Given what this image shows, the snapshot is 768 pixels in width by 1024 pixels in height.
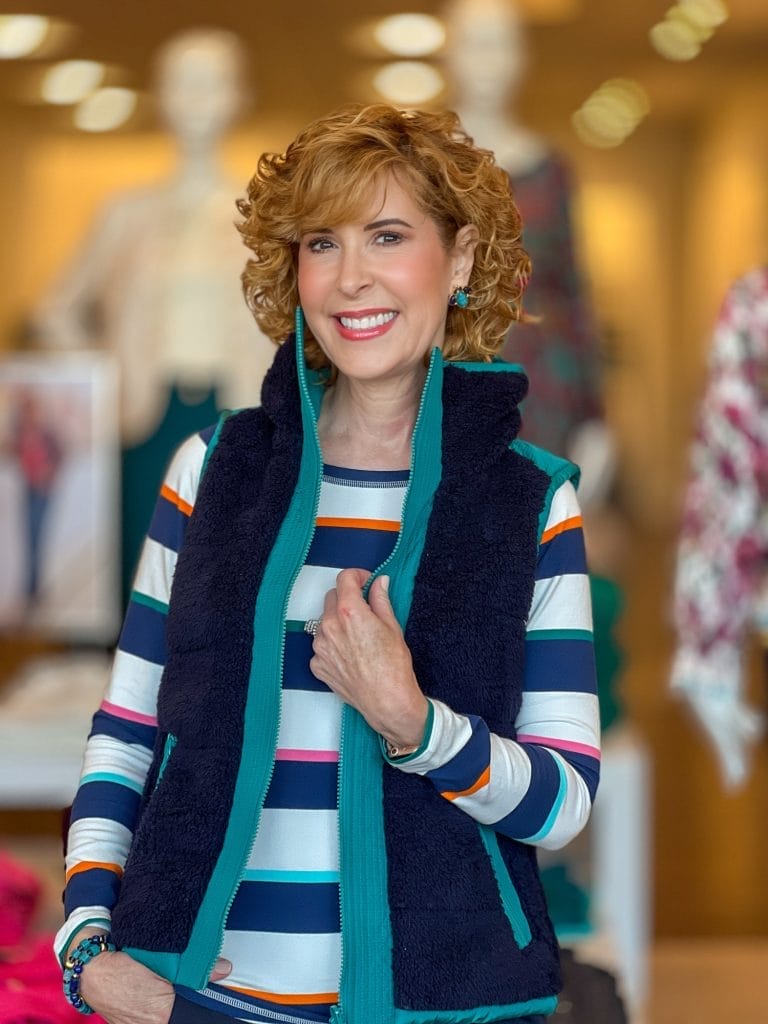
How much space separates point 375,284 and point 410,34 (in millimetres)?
3252

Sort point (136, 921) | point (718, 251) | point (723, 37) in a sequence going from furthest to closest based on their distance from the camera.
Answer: point (718, 251) → point (723, 37) → point (136, 921)

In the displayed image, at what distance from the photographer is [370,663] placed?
130 centimetres

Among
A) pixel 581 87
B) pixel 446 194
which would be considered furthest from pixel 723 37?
pixel 446 194

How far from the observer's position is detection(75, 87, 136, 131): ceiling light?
15.0 feet

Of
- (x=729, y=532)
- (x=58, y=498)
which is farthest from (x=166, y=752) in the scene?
(x=58, y=498)

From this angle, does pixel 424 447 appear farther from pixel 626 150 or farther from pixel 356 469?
pixel 626 150

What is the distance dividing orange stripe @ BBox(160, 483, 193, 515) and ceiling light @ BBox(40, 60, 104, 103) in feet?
10.8

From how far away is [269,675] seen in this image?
1.38 meters

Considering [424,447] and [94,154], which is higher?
[94,154]

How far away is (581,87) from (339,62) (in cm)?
70

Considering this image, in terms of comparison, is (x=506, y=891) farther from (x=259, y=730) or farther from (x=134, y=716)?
(x=134, y=716)

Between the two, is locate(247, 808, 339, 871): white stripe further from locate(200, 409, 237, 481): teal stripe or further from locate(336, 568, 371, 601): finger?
locate(200, 409, 237, 481): teal stripe

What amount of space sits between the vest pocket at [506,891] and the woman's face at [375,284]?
42cm

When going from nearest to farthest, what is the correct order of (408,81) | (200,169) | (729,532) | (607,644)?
1. (729,532)
2. (607,644)
3. (200,169)
4. (408,81)
